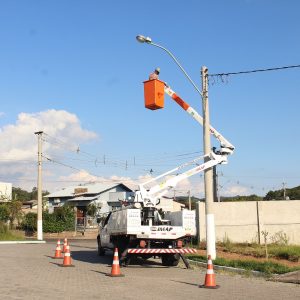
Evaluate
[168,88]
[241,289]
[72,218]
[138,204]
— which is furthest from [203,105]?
[72,218]

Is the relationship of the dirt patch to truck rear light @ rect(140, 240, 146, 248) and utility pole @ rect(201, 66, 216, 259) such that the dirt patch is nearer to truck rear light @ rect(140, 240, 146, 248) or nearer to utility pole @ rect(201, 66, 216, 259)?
utility pole @ rect(201, 66, 216, 259)

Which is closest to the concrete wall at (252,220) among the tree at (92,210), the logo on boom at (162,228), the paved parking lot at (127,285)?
the logo on boom at (162,228)

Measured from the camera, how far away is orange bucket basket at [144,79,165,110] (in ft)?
56.5

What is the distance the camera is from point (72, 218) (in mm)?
53719

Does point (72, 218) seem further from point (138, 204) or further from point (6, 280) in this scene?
point (6, 280)

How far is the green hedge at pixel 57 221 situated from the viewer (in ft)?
174

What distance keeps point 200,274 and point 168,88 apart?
748 cm

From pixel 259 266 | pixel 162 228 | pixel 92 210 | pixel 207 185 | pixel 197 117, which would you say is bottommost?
pixel 259 266

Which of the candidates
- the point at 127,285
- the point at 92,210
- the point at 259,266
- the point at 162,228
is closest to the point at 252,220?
the point at 162,228

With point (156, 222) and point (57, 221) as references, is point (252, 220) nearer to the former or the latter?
point (156, 222)

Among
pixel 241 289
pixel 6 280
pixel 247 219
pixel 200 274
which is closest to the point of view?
pixel 241 289

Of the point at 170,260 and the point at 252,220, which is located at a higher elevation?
the point at 252,220

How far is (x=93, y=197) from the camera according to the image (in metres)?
66.9

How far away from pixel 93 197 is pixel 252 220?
139 ft
